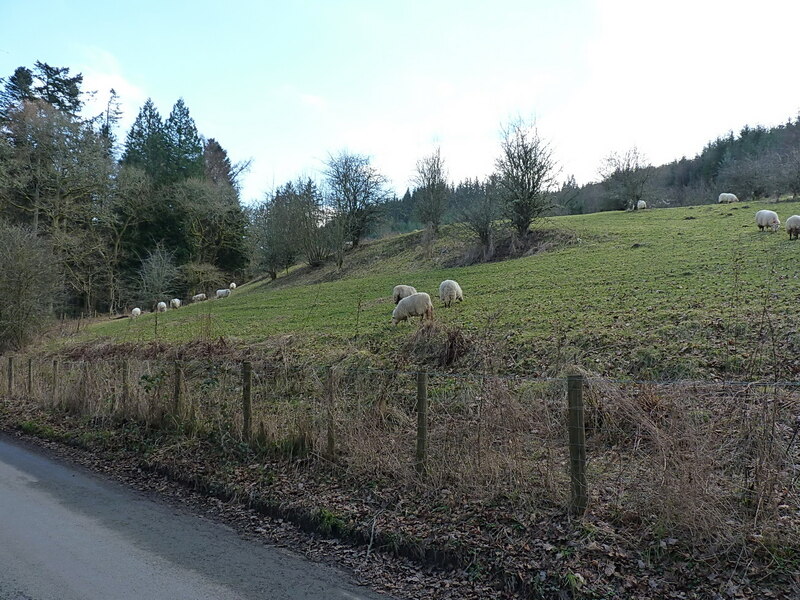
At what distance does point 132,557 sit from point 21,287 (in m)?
22.3

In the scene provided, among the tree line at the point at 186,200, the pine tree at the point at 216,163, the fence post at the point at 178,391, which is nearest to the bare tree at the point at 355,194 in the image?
the tree line at the point at 186,200

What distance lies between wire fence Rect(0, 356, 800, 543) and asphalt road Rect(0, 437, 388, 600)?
5.36 ft

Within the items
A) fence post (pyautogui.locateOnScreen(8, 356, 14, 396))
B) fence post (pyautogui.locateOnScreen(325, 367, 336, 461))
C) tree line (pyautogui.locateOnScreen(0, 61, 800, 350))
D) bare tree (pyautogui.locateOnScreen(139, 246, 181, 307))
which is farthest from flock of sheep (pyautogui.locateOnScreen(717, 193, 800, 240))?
bare tree (pyautogui.locateOnScreen(139, 246, 181, 307))

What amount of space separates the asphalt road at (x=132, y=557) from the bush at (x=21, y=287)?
61.9ft

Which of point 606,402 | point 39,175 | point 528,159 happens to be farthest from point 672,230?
point 39,175

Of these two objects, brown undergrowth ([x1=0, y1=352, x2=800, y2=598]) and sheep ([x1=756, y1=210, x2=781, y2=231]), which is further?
sheep ([x1=756, y1=210, x2=781, y2=231])

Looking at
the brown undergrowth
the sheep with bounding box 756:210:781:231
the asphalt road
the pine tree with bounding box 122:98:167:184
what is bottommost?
the asphalt road

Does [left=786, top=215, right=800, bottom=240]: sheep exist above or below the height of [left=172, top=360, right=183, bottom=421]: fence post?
above

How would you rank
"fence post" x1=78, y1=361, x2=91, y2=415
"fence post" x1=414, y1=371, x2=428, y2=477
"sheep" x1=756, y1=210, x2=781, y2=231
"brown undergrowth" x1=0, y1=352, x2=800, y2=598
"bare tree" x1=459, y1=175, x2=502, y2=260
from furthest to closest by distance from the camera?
1. "bare tree" x1=459, y1=175, x2=502, y2=260
2. "sheep" x1=756, y1=210, x2=781, y2=231
3. "fence post" x1=78, y1=361, x2=91, y2=415
4. "fence post" x1=414, y1=371, x2=428, y2=477
5. "brown undergrowth" x1=0, y1=352, x2=800, y2=598

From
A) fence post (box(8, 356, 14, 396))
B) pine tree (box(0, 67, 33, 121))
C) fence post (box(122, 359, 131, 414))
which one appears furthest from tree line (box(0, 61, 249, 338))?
fence post (box(122, 359, 131, 414))

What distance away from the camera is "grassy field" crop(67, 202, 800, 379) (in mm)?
9562

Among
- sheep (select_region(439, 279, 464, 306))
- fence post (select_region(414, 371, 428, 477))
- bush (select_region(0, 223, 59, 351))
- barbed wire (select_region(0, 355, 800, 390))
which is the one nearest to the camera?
barbed wire (select_region(0, 355, 800, 390))

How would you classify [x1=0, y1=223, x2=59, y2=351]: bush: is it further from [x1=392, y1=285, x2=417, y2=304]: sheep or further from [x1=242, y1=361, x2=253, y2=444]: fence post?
[x1=242, y1=361, x2=253, y2=444]: fence post

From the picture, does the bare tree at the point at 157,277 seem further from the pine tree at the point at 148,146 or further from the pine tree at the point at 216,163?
the pine tree at the point at 216,163
